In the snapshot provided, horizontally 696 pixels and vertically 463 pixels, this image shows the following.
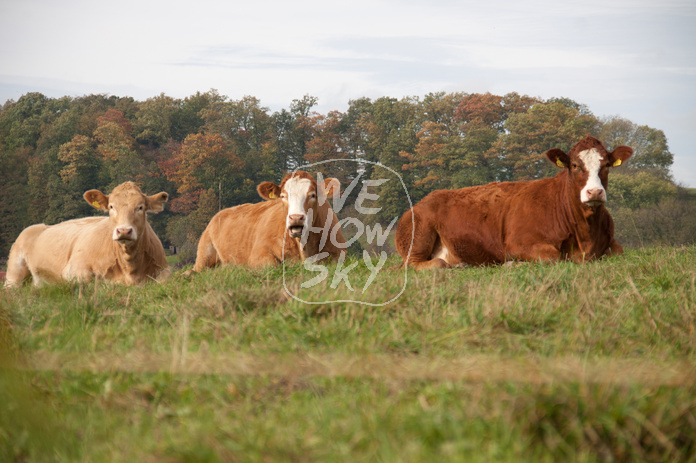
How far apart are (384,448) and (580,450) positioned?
77 cm

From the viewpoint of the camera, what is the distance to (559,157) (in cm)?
848

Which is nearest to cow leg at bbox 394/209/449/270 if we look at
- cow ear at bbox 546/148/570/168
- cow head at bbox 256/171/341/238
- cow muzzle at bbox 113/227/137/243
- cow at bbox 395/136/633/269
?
cow at bbox 395/136/633/269

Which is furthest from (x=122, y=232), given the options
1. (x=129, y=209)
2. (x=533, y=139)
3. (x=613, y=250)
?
(x=533, y=139)

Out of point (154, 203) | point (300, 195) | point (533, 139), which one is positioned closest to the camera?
point (300, 195)

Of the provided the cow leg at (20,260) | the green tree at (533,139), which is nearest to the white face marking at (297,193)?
the cow leg at (20,260)

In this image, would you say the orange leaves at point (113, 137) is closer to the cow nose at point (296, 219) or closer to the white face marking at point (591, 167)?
the cow nose at point (296, 219)

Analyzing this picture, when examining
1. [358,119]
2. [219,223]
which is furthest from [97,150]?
[219,223]

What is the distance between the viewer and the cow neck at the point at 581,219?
26.5 ft

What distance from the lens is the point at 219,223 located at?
11516 millimetres

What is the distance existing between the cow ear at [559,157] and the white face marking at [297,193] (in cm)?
333

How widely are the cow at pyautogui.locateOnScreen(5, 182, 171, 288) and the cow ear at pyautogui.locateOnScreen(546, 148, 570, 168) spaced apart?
5.58 metres

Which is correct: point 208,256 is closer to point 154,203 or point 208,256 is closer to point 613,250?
point 154,203

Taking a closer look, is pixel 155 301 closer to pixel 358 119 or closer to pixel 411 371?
pixel 411 371

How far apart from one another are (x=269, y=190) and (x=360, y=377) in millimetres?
6459
